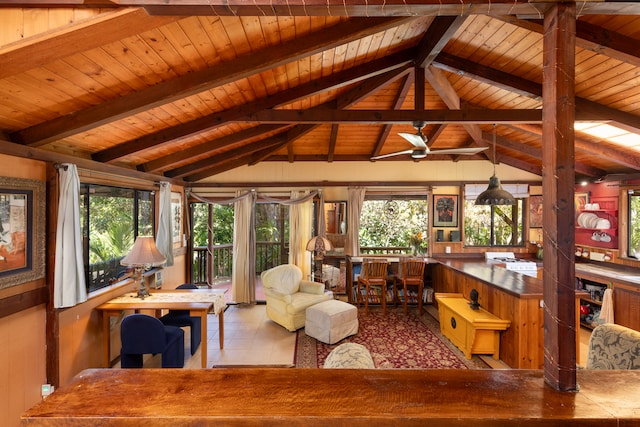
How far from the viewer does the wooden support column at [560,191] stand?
1339 mm

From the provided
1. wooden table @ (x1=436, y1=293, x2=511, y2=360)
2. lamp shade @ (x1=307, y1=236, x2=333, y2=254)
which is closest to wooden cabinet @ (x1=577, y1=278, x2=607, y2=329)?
wooden table @ (x1=436, y1=293, x2=511, y2=360)

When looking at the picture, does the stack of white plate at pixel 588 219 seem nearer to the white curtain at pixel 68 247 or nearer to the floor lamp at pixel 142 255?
the floor lamp at pixel 142 255

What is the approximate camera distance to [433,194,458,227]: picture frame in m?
6.52

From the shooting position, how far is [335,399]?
118 centimetres

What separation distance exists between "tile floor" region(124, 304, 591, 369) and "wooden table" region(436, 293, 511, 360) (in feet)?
0.63

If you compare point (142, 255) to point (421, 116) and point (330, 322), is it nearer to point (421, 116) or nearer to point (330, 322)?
point (330, 322)

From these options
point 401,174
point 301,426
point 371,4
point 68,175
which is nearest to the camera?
point 301,426

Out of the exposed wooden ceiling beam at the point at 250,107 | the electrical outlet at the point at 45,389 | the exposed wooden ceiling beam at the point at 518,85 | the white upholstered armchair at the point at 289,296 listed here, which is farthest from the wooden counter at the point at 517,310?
the electrical outlet at the point at 45,389

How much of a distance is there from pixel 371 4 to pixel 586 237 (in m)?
6.49

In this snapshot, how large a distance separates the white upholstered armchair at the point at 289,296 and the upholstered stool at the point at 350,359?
2737 mm

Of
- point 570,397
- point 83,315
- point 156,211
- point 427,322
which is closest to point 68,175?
point 83,315

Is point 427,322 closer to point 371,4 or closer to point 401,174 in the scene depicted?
point 401,174

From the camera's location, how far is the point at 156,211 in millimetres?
5137

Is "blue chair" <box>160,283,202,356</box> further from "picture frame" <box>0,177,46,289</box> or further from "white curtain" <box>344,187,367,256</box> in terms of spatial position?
"white curtain" <box>344,187,367,256</box>
